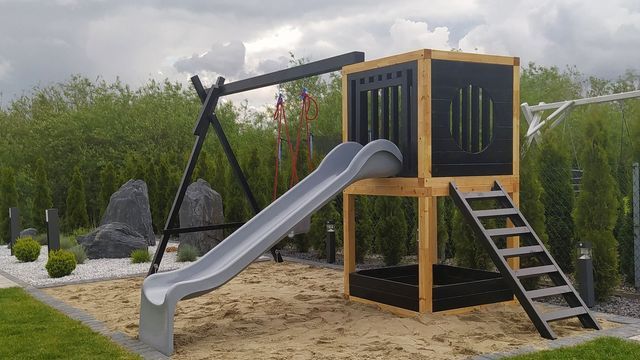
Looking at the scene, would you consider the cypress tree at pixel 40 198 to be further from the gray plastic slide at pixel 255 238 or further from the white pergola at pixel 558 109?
the white pergola at pixel 558 109

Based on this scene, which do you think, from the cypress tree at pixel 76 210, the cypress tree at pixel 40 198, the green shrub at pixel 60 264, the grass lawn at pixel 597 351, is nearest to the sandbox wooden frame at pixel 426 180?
the grass lawn at pixel 597 351

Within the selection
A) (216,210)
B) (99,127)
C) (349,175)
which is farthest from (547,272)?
(99,127)

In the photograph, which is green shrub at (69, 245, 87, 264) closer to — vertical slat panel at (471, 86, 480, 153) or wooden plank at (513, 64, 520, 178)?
vertical slat panel at (471, 86, 480, 153)

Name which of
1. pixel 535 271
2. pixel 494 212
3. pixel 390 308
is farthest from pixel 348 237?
pixel 535 271

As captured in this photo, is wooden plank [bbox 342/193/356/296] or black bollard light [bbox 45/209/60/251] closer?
wooden plank [bbox 342/193/356/296]

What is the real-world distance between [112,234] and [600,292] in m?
8.01

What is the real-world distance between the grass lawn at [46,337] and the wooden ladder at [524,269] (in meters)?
3.11

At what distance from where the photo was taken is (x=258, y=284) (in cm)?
812

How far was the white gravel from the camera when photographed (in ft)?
29.2

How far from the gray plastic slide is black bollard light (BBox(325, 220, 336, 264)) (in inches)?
135

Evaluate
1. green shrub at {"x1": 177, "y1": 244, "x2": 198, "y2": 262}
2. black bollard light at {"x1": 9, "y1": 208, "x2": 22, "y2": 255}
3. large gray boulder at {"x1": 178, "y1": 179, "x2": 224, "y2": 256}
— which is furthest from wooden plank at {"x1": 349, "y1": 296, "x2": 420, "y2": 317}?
black bollard light at {"x1": 9, "y1": 208, "x2": 22, "y2": 255}

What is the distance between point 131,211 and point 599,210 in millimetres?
8730

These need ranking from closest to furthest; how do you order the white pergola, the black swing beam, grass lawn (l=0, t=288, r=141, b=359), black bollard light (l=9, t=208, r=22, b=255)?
grass lawn (l=0, t=288, r=141, b=359)
the black swing beam
the white pergola
black bollard light (l=9, t=208, r=22, b=255)

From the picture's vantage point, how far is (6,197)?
15.0 meters
